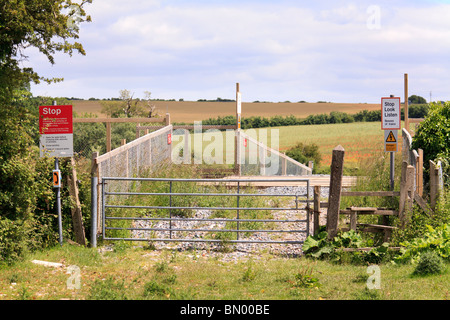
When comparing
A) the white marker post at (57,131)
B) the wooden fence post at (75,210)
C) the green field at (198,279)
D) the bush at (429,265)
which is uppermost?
the white marker post at (57,131)

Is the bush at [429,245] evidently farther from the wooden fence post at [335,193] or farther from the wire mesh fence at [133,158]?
the wire mesh fence at [133,158]

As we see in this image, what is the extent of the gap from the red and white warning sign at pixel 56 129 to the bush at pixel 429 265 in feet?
22.8

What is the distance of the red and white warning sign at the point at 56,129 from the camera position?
10.4m

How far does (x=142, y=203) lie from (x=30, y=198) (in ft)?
11.3

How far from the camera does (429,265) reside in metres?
8.45

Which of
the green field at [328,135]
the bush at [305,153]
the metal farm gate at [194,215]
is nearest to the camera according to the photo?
the metal farm gate at [194,215]

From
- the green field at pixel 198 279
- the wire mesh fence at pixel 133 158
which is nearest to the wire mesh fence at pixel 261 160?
the wire mesh fence at pixel 133 158

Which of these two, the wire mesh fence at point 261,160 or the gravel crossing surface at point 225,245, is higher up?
the wire mesh fence at point 261,160

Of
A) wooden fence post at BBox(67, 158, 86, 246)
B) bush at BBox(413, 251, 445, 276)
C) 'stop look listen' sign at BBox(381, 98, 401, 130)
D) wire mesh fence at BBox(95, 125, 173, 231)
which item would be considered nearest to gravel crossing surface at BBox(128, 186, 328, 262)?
wooden fence post at BBox(67, 158, 86, 246)

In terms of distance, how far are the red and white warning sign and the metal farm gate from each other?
107 centimetres

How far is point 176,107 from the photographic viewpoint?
68.2 metres

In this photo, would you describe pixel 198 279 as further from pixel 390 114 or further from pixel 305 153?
pixel 305 153

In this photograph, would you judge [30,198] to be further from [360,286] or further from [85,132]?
[85,132]

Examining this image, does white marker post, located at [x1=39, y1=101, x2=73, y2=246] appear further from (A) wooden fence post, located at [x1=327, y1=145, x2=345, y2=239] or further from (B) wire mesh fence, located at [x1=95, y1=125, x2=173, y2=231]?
(A) wooden fence post, located at [x1=327, y1=145, x2=345, y2=239]
